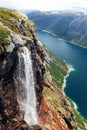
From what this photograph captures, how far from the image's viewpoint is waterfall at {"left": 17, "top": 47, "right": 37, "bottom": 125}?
315 feet

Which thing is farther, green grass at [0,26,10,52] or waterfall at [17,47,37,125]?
waterfall at [17,47,37,125]

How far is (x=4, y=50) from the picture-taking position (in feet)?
298

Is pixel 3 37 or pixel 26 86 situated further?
pixel 26 86

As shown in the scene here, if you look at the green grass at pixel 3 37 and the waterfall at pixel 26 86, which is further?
the waterfall at pixel 26 86

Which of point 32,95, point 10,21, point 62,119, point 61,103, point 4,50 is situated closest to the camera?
point 4,50

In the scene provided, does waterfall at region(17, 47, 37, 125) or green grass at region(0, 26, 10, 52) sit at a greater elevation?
green grass at region(0, 26, 10, 52)

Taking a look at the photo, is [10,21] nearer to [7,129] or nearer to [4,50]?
[4,50]

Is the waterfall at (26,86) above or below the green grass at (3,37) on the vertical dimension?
below

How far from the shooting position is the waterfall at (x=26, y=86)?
96050 mm

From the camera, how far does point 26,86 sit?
9888cm

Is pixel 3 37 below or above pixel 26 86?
above

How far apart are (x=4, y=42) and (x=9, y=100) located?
15.6 m

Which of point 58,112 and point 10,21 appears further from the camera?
point 58,112

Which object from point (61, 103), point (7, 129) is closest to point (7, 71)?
point (7, 129)
